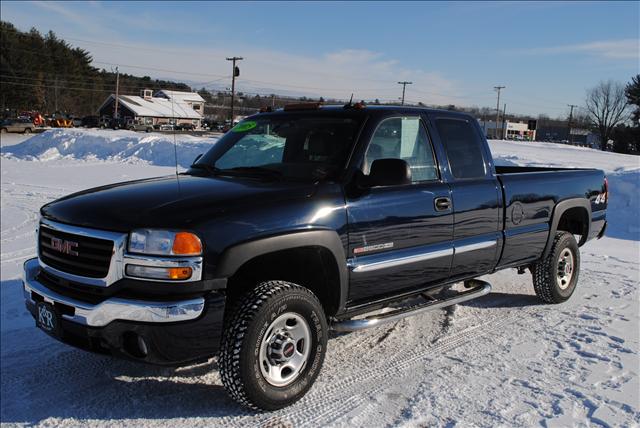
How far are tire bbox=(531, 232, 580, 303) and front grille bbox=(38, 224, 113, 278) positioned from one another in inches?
170

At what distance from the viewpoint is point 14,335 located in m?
4.80

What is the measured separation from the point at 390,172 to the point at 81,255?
202 cm

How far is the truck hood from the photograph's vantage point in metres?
3.17

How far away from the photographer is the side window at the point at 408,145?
13.8 ft

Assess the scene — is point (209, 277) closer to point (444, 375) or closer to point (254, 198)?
point (254, 198)

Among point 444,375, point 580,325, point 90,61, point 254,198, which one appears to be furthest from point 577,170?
point 90,61

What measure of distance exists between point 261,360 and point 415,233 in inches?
59.9

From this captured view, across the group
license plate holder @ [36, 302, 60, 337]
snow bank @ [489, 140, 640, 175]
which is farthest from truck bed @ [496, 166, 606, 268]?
snow bank @ [489, 140, 640, 175]

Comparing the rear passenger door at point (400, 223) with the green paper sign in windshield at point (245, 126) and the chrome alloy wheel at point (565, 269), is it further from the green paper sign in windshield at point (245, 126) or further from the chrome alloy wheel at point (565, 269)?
the chrome alloy wheel at point (565, 269)

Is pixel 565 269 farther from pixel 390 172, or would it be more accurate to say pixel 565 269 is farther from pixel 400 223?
pixel 390 172

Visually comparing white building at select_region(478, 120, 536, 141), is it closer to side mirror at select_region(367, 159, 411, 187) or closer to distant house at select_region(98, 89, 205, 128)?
distant house at select_region(98, 89, 205, 128)

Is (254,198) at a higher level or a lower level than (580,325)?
higher

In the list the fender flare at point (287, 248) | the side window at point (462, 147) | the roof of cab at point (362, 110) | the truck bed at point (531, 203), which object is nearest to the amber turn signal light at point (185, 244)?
the fender flare at point (287, 248)

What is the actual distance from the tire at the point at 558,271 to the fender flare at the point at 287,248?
284 cm
